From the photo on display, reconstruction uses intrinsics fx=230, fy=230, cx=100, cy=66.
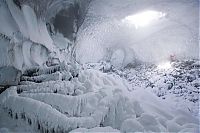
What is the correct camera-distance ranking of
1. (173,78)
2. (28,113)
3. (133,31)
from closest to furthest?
(28,113), (173,78), (133,31)

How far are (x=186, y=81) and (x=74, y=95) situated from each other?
761 cm

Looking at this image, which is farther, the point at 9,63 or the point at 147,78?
the point at 147,78

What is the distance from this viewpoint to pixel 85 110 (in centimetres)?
466

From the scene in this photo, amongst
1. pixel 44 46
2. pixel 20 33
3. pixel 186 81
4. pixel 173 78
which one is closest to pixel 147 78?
pixel 173 78

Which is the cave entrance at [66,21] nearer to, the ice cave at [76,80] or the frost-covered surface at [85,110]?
the ice cave at [76,80]

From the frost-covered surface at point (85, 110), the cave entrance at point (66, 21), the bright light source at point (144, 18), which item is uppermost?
the bright light source at point (144, 18)

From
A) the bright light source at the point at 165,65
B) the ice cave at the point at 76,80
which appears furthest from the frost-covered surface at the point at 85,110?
the bright light source at the point at 165,65

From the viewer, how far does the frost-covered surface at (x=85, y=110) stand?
13.8 feet

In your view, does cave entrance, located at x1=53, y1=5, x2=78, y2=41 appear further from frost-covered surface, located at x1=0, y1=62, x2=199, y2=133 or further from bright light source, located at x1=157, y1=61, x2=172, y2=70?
bright light source, located at x1=157, y1=61, x2=172, y2=70

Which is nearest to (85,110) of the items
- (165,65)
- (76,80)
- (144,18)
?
(76,80)

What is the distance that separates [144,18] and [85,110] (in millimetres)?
7659

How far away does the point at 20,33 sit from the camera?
5539 mm

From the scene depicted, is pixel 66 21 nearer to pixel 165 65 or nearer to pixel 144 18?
pixel 144 18

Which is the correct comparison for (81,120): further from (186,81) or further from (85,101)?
(186,81)
